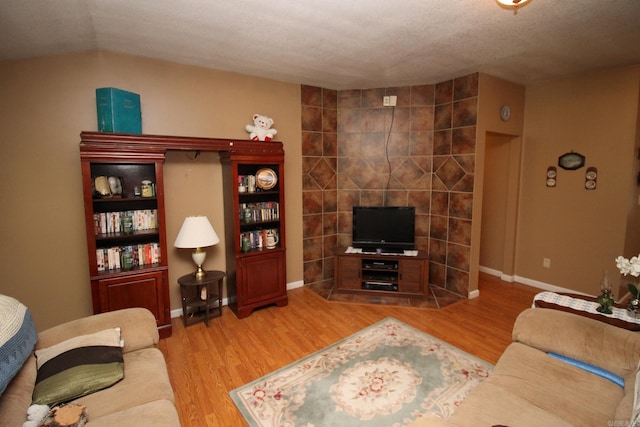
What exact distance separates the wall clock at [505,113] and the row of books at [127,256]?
4141mm

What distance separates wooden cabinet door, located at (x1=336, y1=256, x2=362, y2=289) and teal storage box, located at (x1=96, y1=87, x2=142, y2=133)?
8.71ft

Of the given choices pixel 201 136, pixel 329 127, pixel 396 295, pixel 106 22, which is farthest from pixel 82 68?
pixel 396 295

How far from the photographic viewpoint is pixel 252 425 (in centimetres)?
196

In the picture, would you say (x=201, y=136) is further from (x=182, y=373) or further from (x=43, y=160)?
(x=182, y=373)

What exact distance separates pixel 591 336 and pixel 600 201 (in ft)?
8.55

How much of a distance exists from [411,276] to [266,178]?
83.2 inches

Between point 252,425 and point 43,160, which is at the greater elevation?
point 43,160

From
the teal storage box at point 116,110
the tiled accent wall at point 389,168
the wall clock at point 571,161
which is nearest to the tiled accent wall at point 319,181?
the tiled accent wall at point 389,168

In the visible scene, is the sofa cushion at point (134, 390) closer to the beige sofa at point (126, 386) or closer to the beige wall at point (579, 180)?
the beige sofa at point (126, 386)

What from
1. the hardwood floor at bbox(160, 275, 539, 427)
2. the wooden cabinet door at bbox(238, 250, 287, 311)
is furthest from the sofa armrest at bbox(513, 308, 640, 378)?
the wooden cabinet door at bbox(238, 250, 287, 311)

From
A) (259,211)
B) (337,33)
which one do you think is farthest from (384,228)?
(337,33)

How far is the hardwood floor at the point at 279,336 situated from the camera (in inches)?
88.8

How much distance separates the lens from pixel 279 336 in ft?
9.92

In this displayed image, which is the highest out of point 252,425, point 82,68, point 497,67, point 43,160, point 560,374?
point 497,67
